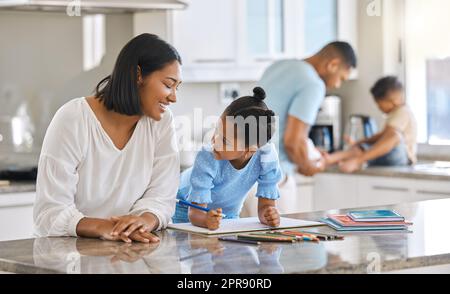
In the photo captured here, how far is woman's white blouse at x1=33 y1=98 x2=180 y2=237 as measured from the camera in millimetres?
2381

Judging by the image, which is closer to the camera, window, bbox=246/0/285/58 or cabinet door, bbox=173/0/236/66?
cabinet door, bbox=173/0/236/66

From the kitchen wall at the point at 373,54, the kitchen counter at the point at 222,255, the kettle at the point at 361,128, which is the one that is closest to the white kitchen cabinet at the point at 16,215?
the kitchen counter at the point at 222,255

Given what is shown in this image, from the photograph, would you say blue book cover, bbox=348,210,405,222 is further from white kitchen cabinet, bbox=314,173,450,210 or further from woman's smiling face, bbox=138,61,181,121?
white kitchen cabinet, bbox=314,173,450,210

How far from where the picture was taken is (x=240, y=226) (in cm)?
250

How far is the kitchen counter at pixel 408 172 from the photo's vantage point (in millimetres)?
4293

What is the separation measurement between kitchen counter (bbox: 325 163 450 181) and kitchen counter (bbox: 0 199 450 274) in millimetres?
1886

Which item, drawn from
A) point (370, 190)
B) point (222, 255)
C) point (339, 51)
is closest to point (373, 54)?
point (370, 190)

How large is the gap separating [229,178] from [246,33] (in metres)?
2.36

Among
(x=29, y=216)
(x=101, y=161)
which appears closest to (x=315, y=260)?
(x=101, y=161)

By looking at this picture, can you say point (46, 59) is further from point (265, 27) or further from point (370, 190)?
point (370, 190)

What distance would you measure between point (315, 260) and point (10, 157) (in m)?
2.71

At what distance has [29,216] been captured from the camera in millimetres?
3867

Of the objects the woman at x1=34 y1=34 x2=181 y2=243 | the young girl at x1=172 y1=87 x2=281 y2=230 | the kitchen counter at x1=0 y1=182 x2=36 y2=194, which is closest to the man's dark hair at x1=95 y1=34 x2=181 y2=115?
the woman at x1=34 y1=34 x2=181 y2=243

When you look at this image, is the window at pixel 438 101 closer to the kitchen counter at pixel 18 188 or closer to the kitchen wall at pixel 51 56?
the kitchen wall at pixel 51 56
